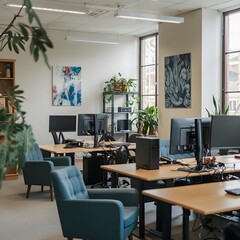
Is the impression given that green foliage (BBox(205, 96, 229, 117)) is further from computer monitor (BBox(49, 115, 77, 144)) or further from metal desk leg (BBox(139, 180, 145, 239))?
metal desk leg (BBox(139, 180, 145, 239))

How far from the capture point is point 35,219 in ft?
16.1

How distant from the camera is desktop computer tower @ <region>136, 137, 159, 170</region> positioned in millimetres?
4258

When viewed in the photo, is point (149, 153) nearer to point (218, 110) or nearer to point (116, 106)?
point (218, 110)

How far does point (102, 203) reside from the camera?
3301 millimetres

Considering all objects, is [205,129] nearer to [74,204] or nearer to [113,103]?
[74,204]

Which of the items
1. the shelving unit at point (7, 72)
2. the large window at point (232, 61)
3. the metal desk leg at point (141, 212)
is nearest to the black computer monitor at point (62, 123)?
the shelving unit at point (7, 72)

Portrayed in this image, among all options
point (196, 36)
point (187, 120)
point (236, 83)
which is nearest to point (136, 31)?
point (196, 36)

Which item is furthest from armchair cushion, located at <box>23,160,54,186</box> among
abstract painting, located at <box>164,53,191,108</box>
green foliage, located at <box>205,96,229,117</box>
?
abstract painting, located at <box>164,53,191,108</box>

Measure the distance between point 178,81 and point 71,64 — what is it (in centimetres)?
290

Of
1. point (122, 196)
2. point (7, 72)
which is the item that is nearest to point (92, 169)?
point (7, 72)

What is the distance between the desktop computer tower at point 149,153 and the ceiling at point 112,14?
3552 millimetres

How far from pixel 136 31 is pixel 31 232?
262 inches

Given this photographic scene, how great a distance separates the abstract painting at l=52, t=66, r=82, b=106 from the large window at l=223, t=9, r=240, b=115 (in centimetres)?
370

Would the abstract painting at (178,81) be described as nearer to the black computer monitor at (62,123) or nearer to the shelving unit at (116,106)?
the shelving unit at (116,106)
